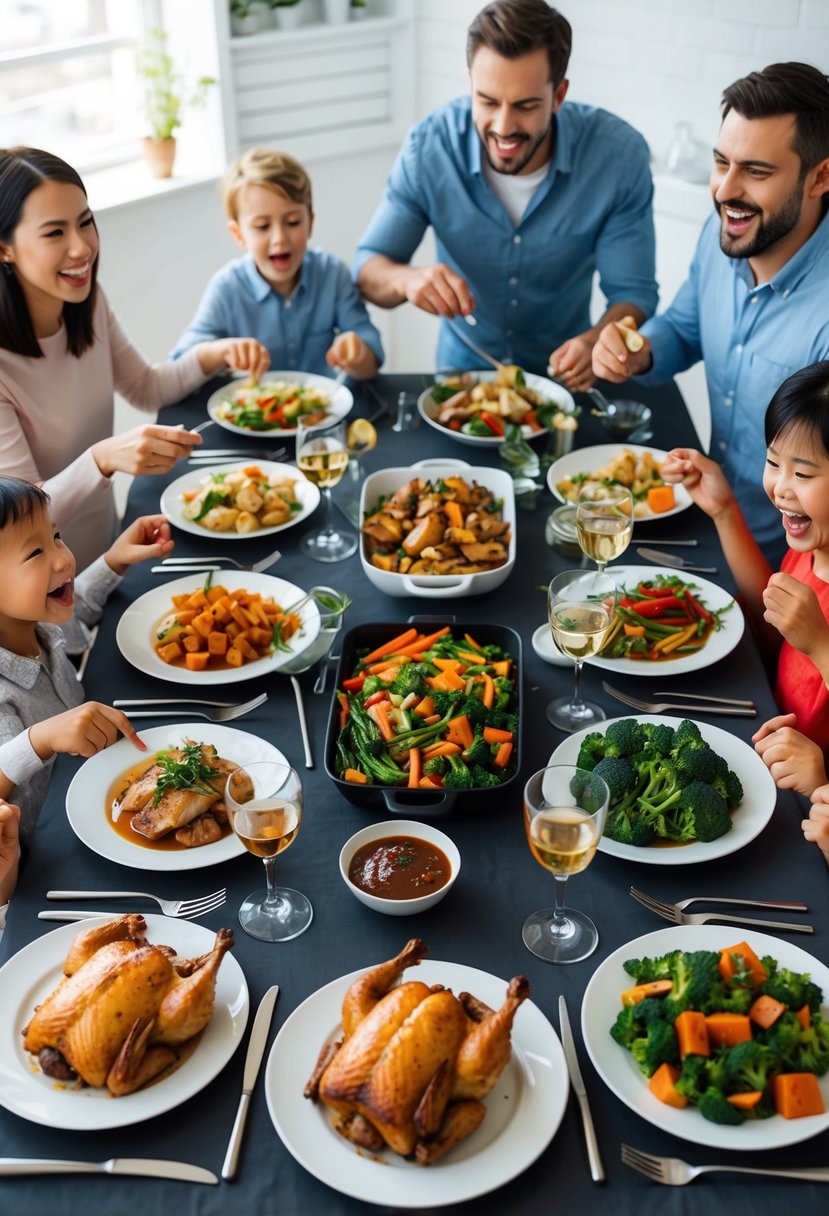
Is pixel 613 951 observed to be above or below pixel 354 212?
above

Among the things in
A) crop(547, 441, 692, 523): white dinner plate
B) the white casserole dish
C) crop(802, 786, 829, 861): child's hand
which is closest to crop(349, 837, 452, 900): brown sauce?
crop(802, 786, 829, 861): child's hand

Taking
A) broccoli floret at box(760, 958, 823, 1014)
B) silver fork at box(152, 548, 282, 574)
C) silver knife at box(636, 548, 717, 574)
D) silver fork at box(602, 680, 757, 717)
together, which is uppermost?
broccoli floret at box(760, 958, 823, 1014)

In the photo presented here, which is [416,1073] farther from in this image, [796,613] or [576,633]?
[796,613]

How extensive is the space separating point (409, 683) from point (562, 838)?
20.0 inches

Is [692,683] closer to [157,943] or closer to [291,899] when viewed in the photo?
[291,899]

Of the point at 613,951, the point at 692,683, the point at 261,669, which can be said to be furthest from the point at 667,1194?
the point at 261,669

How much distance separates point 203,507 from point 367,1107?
5.39ft

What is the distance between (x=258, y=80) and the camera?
495cm

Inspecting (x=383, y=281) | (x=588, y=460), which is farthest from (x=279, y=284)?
(x=588, y=460)

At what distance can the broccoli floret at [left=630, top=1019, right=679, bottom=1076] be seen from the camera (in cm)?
130

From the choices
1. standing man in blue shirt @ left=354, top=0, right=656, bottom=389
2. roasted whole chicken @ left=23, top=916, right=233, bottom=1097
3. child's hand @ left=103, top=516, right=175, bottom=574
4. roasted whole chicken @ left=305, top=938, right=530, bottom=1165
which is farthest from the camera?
standing man in blue shirt @ left=354, top=0, right=656, bottom=389

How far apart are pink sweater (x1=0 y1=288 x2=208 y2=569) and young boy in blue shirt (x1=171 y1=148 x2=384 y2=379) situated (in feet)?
0.65

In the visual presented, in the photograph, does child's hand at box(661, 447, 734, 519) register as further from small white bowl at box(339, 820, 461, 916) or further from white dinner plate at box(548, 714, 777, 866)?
small white bowl at box(339, 820, 461, 916)

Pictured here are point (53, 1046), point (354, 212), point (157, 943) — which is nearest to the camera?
point (53, 1046)
